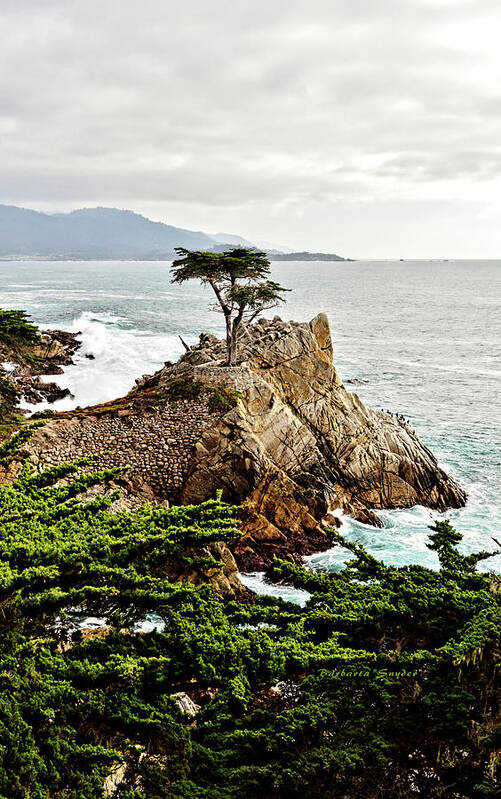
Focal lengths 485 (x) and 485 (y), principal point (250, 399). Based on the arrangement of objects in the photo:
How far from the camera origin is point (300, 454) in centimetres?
2088

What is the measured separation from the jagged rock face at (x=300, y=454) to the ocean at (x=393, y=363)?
1.19m

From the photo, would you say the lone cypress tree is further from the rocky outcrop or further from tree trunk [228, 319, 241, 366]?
the rocky outcrop

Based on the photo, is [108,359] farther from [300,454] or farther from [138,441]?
[300,454]

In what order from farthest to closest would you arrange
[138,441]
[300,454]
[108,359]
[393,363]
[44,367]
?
[393,363], [108,359], [44,367], [300,454], [138,441]

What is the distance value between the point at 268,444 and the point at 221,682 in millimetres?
13987

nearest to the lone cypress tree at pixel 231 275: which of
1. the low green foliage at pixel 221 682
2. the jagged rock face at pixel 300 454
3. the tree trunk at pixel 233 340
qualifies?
the tree trunk at pixel 233 340

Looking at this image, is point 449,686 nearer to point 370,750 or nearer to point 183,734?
point 370,750

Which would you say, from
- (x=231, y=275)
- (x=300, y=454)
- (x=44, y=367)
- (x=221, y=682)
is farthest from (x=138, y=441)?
(x=44, y=367)

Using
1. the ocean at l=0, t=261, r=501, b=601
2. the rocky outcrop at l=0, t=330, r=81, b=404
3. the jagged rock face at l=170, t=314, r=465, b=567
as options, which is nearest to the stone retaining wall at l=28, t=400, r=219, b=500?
the jagged rock face at l=170, t=314, r=465, b=567

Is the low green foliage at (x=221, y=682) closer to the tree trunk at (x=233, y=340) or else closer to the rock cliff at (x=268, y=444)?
the rock cliff at (x=268, y=444)

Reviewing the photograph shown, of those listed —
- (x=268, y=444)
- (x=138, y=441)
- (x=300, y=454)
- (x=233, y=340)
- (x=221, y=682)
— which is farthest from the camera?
(x=233, y=340)

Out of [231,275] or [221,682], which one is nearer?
[221,682]

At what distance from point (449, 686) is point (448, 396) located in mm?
33122

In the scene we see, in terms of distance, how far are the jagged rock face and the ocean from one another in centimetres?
119
